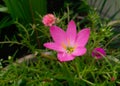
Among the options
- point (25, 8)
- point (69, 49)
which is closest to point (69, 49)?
point (69, 49)

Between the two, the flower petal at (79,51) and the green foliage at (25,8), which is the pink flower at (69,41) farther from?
the green foliage at (25,8)

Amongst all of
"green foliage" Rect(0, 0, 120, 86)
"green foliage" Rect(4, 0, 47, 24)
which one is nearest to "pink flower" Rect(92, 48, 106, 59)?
"green foliage" Rect(0, 0, 120, 86)

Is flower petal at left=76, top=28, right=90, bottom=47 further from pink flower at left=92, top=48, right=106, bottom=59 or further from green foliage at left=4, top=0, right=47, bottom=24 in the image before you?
green foliage at left=4, top=0, right=47, bottom=24

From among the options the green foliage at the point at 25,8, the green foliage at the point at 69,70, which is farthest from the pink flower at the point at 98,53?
the green foliage at the point at 25,8

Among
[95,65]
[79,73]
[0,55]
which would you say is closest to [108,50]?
[95,65]

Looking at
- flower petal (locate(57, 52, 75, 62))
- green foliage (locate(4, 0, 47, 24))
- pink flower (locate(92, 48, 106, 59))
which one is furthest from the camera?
green foliage (locate(4, 0, 47, 24))

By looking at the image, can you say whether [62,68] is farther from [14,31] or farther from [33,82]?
[14,31]
